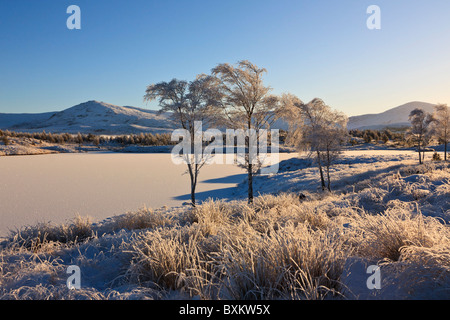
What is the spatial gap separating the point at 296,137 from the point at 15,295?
63.5 ft

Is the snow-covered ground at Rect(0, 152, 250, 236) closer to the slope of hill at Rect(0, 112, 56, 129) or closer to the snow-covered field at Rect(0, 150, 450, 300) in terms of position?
the snow-covered field at Rect(0, 150, 450, 300)

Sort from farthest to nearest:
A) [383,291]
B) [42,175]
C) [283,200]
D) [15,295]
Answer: [42,175]
[283,200]
[15,295]
[383,291]

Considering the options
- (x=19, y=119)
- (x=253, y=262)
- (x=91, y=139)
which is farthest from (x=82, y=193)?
(x=19, y=119)

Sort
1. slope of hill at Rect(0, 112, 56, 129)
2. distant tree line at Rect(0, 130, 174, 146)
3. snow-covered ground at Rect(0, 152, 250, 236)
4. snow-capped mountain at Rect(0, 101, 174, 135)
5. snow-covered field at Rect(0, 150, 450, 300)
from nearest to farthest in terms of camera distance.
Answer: snow-covered field at Rect(0, 150, 450, 300), snow-covered ground at Rect(0, 152, 250, 236), distant tree line at Rect(0, 130, 174, 146), snow-capped mountain at Rect(0, 101, 174, 135), slope of hill at Rect(0, 112, 56, 129)

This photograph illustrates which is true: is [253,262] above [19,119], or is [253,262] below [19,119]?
below

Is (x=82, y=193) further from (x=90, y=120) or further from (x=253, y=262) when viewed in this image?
(x=90, y=120)

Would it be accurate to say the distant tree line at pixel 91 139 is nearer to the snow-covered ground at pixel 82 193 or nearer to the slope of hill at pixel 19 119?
the snow-covered ground at pixel 82 193

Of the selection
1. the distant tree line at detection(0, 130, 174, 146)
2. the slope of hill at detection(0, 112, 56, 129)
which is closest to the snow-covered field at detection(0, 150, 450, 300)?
the distant tree line at detection(0, 130, 174, 146)

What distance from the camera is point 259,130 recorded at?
11.5m

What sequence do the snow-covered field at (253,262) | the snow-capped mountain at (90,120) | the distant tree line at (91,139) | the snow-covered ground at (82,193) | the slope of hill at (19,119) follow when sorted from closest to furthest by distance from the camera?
the snow-covered field at (253,262)
the snow-covered ground at (82,193)
the distant tree line at (91,139)
the snow-capped mountain at (90,120)
the slope of hill at (19,119)

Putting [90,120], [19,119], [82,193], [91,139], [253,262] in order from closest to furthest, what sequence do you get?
[253,262] → [82,193] → [91,139] → [90,120] → [19,119]

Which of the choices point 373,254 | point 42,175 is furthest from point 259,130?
point 42,175

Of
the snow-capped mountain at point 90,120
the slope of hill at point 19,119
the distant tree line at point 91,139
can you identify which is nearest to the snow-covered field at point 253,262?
the distant tree line at point 91,139
